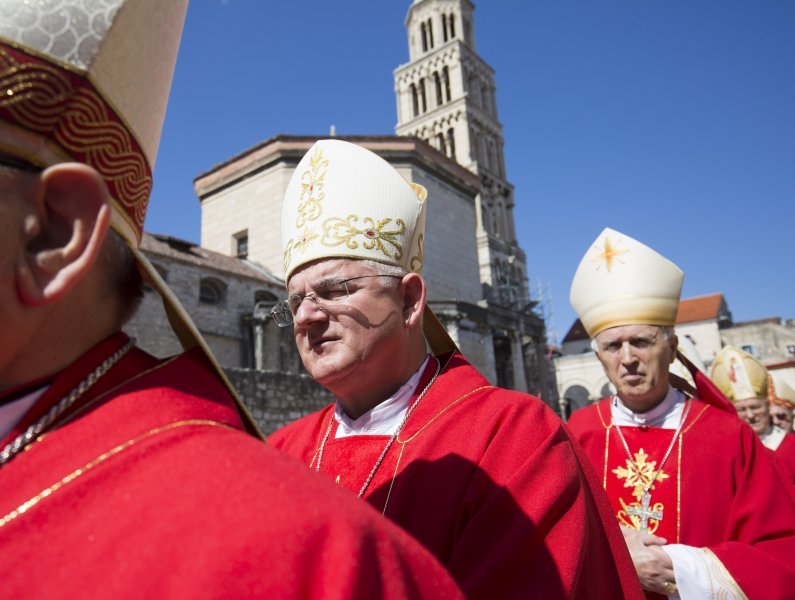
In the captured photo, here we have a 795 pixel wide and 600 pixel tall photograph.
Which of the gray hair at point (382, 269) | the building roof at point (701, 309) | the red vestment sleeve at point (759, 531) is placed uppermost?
the building roof at point (701, 309)

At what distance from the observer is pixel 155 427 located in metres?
0.94

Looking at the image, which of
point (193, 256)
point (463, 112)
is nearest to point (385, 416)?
point (193, 256)

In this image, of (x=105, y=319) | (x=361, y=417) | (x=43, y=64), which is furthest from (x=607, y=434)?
(x=43, y=64)

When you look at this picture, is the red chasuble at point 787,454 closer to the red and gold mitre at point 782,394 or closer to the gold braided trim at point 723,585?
the red and gold mitre at point 782,394

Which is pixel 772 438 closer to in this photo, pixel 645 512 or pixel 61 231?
pixel 645 512

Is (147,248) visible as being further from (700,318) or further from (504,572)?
(700,318)

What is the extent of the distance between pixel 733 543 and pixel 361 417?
182 centimetres

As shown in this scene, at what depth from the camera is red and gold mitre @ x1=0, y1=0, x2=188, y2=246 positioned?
3.04 ft

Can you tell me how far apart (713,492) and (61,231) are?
10.6 feet

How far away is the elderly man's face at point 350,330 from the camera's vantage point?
A: 2303mm

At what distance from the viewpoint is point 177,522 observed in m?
0.82

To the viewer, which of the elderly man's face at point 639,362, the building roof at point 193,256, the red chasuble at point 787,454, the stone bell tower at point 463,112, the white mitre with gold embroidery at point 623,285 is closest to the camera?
the elderly man's face at point 639,362

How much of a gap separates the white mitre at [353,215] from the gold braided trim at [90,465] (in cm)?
160

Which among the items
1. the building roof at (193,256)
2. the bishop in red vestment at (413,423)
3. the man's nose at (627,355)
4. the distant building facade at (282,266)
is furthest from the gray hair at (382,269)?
the building roof at (193,256)
